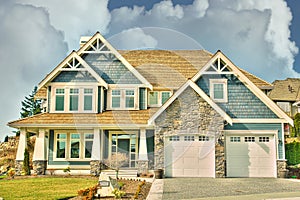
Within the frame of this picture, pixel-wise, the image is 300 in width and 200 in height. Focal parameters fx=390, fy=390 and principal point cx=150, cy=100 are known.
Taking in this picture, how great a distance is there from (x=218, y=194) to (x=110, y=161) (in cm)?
872

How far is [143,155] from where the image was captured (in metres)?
19.7

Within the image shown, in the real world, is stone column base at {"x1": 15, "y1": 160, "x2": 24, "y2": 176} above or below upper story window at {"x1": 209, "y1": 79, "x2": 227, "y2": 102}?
below

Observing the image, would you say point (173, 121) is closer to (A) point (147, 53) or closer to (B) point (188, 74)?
(B) point (188, 74)

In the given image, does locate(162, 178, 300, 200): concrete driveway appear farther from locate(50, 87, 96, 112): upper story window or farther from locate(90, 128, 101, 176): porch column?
locate(50, 87, 96, 112): upper story window

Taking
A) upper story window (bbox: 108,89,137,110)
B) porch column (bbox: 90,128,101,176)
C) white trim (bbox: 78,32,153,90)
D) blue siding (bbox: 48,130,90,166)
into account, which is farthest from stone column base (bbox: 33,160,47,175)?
white trim (bbox: 78,32,153,90)

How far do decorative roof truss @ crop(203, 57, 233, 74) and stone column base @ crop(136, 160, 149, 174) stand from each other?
17.9 ft

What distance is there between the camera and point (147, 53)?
25.8 metres

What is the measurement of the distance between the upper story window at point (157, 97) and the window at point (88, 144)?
3.91m

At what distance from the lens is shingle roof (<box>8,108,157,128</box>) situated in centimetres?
2005

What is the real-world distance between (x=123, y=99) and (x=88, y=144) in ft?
10.3

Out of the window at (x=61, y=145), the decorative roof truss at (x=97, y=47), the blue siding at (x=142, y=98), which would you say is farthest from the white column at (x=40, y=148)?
the blue siding at (x=142, y=98)

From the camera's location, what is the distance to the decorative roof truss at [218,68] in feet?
64.4

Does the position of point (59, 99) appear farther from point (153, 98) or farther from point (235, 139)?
point (235, 139)

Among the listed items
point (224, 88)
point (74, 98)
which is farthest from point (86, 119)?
point (224, 88)
